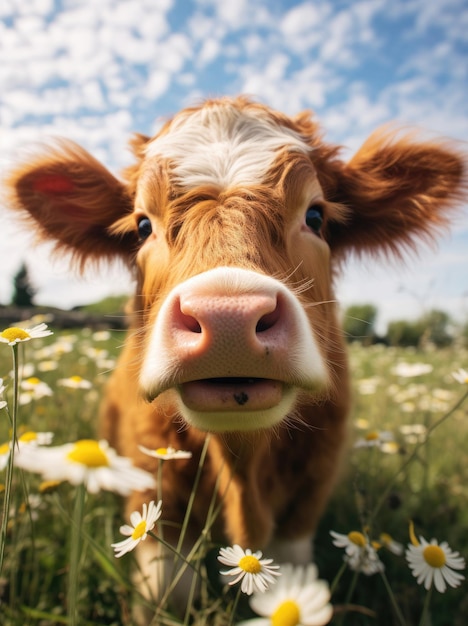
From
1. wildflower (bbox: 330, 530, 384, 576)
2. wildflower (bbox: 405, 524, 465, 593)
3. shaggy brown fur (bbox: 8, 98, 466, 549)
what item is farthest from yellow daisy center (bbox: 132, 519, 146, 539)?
shaggy brown fur (bbox: 8, 98, 466, 549)

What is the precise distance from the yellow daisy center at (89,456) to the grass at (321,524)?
117 mm

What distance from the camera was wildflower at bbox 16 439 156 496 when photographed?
78 cm

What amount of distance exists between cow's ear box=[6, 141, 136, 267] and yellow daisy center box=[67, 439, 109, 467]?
2.11m

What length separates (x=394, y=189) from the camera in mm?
2744

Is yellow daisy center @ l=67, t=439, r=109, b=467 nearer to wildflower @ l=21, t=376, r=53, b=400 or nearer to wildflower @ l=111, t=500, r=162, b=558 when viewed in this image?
wildflower @ l=111, t=500, r=162, b=558

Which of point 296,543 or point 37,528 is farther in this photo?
point 296,543

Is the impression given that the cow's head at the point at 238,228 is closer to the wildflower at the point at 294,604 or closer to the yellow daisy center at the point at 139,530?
the yellow daisy center at the point at 139,530

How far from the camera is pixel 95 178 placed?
276cm

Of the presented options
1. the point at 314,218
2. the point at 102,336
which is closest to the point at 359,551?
the point at 314,218

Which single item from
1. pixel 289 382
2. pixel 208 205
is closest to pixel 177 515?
pixel 289 382

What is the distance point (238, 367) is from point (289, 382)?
0.68 ft

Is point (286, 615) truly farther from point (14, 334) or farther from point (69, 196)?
point (69, 196)

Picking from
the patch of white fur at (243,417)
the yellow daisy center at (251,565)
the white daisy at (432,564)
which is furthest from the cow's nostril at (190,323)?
the white daisy at (432,564)

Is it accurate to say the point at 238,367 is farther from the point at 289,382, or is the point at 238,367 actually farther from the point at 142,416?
the point at 142,416
